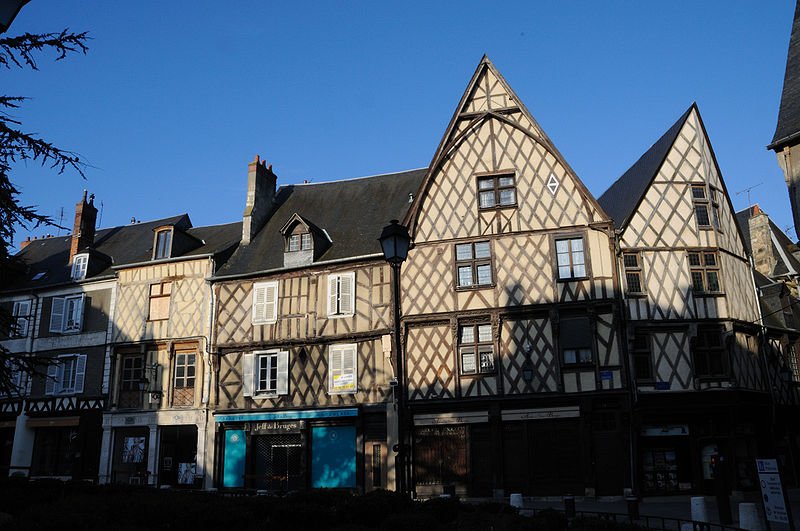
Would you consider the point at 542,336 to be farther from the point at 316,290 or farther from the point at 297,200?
the point at 297,200

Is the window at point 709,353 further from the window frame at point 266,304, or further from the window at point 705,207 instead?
the window frame at point 266,304

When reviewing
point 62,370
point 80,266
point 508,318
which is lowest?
point 62,370

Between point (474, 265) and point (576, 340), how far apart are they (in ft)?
10.9

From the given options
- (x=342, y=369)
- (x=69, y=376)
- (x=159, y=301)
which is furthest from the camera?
(x=69, y=376)

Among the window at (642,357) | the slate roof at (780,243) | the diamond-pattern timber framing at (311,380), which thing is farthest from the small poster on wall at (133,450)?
the slate roof at (780,243)

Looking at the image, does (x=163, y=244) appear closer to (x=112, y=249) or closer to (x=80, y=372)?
(x=112, y=249)

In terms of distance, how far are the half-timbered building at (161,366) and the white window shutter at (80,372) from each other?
3.96ft

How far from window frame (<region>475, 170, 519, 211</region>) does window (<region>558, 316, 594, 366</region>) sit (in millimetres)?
3552

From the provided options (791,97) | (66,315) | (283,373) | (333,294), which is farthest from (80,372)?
(791,97)

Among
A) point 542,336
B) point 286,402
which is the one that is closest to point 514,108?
point 542,336

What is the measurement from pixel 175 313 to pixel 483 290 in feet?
32.5

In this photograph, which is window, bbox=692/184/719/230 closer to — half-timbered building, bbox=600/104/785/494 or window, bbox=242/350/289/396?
half-timbered building, bbox=600/104/785/494

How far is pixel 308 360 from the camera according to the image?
1966 cm

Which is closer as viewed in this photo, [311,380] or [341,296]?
[311,380]
